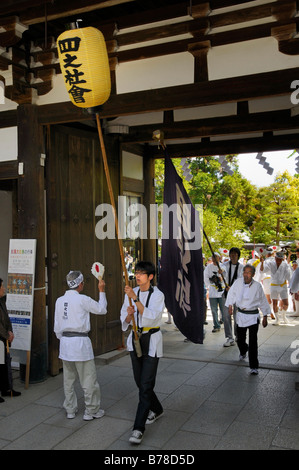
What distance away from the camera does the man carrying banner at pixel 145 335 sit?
4.59 meters

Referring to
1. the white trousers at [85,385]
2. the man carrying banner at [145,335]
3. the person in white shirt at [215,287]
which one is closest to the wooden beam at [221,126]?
the person in white shirt at [215,287]

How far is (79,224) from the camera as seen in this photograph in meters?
7.44

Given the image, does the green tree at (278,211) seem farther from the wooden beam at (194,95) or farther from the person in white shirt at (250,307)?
the wooden beam at (194,95)

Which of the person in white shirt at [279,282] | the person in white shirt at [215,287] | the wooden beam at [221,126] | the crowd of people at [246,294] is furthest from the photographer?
the person in white shirt at [279,282]

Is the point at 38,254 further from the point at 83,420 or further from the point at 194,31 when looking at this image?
the point at 194,31

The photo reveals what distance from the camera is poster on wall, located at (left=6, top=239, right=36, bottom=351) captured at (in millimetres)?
6590

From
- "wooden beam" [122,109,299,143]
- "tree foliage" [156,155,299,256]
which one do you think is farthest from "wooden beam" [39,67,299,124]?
"tree foliage" [156,155,299,256]

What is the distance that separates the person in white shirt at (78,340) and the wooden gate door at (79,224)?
1.70 metres

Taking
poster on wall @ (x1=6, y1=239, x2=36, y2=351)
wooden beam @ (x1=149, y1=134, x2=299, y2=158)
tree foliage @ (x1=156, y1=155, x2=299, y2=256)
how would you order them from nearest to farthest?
poster on wall @ (x1=6, y1=239, x2=36, y2=351), wooden beam @ (x1=149, y1=134, x2=299, y2=158), tree foliage @ (x1=156, y1=155, x2=299, y2=256)

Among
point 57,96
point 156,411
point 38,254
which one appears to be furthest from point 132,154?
point 156,411

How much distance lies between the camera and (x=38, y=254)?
673 cm

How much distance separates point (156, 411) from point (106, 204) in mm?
4033

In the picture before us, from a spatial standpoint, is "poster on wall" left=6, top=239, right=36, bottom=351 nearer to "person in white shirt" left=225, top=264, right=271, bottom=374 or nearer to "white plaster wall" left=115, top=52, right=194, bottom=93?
"white plaster wall" left=115, top=52, right=194, bottom=93

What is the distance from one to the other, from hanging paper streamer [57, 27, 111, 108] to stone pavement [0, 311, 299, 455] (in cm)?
382
